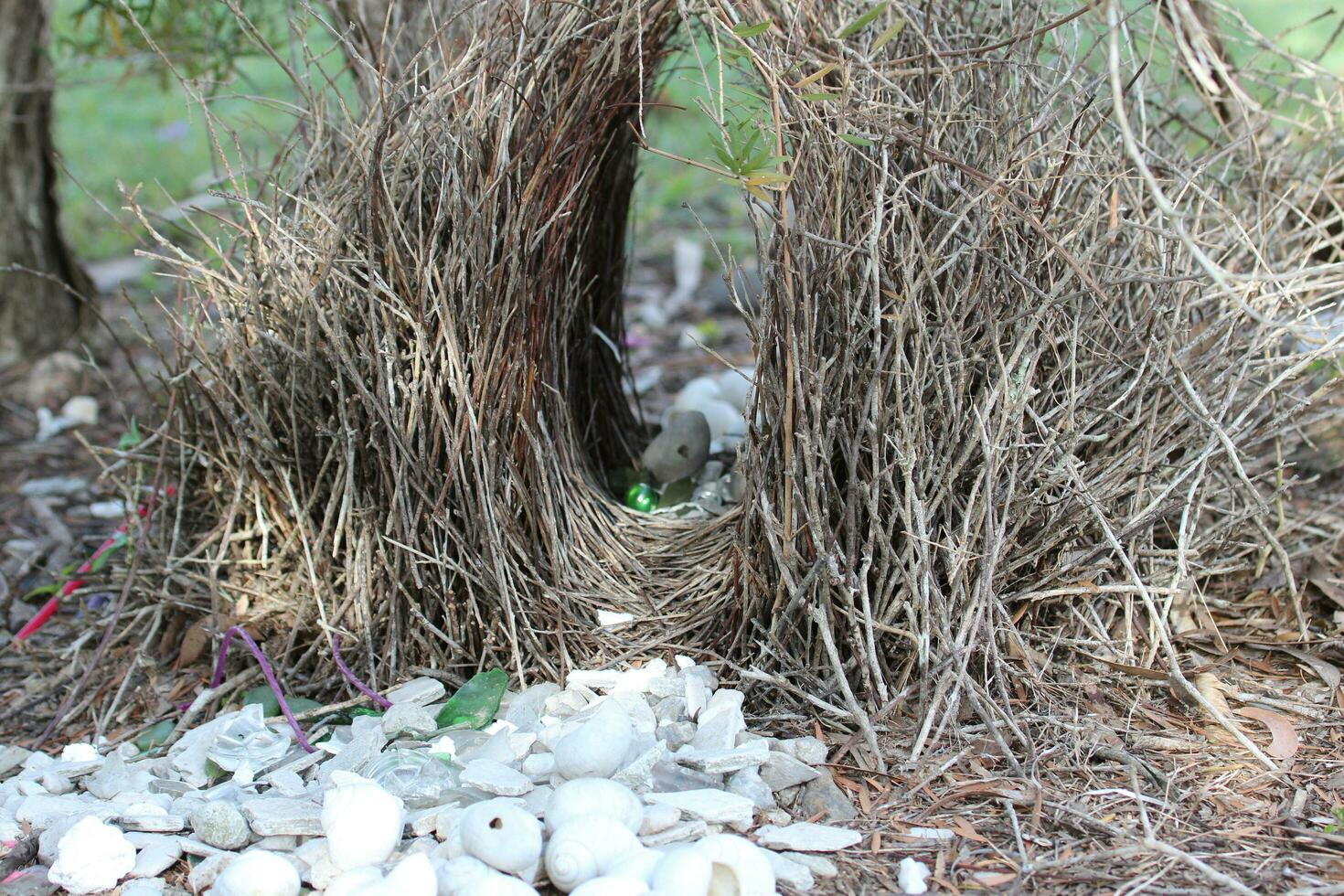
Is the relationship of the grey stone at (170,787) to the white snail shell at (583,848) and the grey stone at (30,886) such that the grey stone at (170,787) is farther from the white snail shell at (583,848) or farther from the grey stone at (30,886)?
the white snail shell at (583,848)

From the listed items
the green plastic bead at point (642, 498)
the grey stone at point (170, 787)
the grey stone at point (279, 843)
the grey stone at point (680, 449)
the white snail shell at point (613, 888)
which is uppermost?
the grey stone at point (680, 449)

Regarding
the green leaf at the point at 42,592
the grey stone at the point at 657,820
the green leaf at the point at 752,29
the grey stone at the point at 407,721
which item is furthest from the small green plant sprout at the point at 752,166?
the green leaf at the point at 42,592

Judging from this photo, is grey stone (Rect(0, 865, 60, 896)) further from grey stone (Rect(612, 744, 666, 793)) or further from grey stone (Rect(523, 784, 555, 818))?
grey stone (Rect(612, 744, 666, 793))

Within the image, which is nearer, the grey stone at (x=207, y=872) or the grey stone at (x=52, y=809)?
the grey stone at (x=207, y=872)

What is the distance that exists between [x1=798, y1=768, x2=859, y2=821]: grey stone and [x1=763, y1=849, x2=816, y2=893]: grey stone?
145 millimetres

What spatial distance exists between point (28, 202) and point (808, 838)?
337 cm

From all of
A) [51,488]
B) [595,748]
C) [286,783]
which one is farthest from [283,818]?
[51,488]

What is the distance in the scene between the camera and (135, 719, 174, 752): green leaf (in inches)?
88.1

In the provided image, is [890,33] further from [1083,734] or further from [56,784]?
[56,784]

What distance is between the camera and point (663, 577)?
2.44 metres

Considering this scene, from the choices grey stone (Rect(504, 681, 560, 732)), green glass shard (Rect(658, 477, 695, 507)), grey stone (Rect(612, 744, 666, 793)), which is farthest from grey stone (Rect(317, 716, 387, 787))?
green glass shard (Rect(658, 477, 695, 507))

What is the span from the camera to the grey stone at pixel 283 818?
1842 mm

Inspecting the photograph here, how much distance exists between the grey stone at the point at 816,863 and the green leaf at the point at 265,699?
101 centimetres

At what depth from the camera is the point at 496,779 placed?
1859mm
